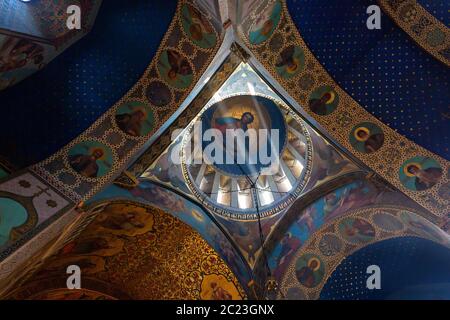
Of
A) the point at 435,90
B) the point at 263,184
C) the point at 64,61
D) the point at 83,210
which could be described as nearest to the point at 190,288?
the point at 263,184

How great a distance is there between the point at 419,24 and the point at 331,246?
421 centimetres

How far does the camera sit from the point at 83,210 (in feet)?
28.8

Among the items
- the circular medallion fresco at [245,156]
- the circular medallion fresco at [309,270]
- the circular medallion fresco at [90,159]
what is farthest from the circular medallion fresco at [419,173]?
the circular medallion fresco at [90,159]

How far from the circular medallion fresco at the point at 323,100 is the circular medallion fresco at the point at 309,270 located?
2.88m

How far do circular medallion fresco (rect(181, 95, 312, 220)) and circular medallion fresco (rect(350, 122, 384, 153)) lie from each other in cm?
155

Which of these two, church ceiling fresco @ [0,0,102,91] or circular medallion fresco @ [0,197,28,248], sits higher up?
church ceiling fresco @ [0,0,102,91]

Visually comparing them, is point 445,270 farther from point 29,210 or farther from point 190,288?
point 29,210

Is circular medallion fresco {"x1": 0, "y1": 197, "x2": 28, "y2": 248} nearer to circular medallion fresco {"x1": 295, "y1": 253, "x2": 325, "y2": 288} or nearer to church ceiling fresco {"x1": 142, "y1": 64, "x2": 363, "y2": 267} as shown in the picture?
church ceiling fresco {"x1": 142, "y1": 64, "x2": 363, "y2": 267}

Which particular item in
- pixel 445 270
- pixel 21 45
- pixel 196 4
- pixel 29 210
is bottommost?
pixel 445 270

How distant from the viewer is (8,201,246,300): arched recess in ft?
34.0

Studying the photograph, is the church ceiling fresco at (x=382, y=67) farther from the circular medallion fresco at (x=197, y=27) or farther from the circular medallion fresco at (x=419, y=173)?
the circular medallion fresco at (x=197, y=27)

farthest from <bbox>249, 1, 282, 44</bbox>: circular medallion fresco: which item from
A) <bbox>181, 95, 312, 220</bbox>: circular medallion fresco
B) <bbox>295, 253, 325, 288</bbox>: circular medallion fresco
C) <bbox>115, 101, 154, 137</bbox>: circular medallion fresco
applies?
A: <bbox>295, 253, 325, 288</bbox>: circular medallion fresco

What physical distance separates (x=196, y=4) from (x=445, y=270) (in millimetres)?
5989

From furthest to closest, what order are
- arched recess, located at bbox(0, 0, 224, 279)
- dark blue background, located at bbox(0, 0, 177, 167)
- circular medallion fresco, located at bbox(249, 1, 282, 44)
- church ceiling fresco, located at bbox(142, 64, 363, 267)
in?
church ceiling fresco, located at bbox(142, 64, 363, 267) → circular medallion fresco, located at bbox(249, 1, 282, 44) → dark blue background, located at bbox(0, 0, 177, 167) → arched recess, located at bbox(0, 0, 224, 279)
